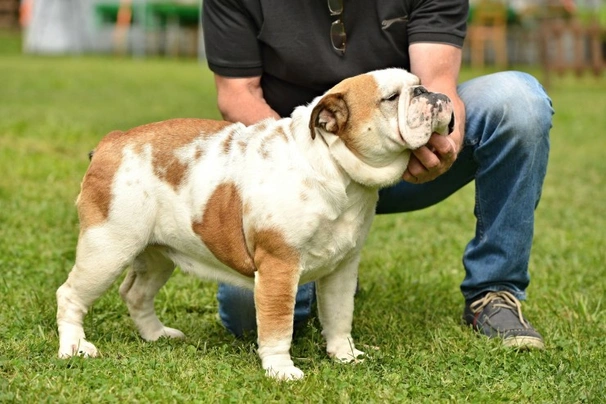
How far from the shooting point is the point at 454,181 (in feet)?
12.6

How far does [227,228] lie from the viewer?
3084 mm

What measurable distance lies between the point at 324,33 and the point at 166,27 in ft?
68.5

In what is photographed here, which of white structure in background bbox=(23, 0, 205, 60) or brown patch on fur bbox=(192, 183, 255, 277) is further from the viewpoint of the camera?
white structure in background bbox=(23, 0, 205, 60)

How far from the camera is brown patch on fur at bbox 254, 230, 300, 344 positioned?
2955 mm

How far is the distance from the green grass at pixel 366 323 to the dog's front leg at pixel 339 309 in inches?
2.6

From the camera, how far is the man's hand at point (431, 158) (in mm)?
3039

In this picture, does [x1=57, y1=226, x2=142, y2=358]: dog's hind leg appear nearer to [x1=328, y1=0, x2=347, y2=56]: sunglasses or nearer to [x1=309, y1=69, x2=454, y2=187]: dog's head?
[x1=309, y1=69, x2=454, y2=187]: dog's head

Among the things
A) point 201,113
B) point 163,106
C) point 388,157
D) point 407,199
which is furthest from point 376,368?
point 163,106

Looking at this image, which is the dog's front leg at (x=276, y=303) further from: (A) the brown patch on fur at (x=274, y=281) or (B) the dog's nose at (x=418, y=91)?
(B) the dog's nose at (x=418, y=91)

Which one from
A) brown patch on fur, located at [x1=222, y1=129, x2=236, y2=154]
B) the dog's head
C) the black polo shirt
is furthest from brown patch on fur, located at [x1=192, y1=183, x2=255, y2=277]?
the black polo shirt

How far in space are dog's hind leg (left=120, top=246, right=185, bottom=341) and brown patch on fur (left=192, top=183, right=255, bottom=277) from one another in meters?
0.43

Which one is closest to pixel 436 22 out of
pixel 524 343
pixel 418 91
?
pixel 418 91

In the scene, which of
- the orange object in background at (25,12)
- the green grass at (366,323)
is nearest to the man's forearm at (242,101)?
the green grass at (366,323)

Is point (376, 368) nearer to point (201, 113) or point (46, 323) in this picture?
point (46, 323)
